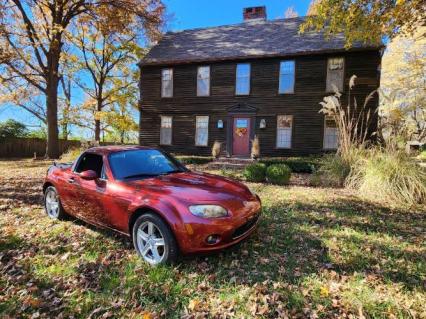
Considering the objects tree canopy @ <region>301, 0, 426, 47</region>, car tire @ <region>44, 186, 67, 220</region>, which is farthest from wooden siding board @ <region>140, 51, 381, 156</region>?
car tire @ <region>44, 186, 67, 220</region>

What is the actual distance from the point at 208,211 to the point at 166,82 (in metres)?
15.7

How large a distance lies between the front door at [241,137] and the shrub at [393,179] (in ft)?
30.0

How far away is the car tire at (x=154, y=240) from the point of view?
11.0 ft

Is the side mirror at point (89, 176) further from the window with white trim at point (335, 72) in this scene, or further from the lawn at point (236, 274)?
the window with white trim at point (335, 72)

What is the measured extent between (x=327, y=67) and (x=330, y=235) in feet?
40.1

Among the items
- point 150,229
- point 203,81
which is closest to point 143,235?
point 150,229

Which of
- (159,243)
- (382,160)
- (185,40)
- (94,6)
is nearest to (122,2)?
(94,6)

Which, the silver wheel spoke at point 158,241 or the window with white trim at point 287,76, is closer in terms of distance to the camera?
the silver wheel spoke at point 158,241

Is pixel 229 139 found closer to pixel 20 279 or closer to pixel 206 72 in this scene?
pixel 206 72

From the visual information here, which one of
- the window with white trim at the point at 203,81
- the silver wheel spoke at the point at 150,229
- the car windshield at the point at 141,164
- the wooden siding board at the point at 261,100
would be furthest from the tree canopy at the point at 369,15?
the window with white trim at the point at 203,81

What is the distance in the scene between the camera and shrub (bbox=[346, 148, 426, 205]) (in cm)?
637

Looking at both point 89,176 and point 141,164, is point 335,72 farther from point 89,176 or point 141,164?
point 89,176

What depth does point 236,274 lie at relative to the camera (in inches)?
133

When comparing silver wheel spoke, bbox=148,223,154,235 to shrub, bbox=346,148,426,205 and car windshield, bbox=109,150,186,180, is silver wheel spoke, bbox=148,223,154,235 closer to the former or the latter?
car windshield, bbox=109,150,186,180
